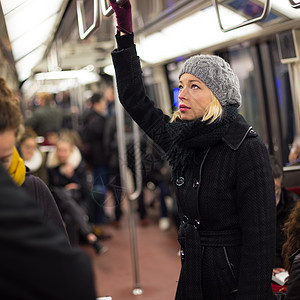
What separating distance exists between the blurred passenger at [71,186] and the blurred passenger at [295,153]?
302 centimetres

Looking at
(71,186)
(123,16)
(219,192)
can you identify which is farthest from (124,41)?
(71,186)

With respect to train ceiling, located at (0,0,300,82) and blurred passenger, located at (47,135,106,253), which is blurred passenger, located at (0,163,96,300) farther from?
blurred passenger, located at (47,135,106,253)

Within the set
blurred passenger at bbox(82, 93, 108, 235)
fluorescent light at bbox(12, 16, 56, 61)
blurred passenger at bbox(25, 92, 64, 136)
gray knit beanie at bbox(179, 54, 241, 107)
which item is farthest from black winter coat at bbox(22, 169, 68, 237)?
blurred passenger at bbox(25, 92, 64, 136)

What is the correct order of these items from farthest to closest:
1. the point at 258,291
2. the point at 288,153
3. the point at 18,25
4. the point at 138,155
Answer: the point at 18,25
the point at 288,153
the point at 138,155
the point at 258,291

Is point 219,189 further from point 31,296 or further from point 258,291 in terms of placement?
point 31,296

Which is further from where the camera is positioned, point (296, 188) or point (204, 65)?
point (296, 188)

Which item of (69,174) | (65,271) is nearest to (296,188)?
(65,271)

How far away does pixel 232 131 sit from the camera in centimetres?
165

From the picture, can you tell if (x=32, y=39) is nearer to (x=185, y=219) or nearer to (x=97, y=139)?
(x=97, y=139)

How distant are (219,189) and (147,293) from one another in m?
2.81

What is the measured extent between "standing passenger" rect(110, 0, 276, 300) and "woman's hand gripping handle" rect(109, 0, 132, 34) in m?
0.30

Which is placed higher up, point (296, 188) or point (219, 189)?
point (219, 189)

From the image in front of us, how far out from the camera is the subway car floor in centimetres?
418

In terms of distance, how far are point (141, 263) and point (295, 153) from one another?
9.40ft
